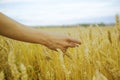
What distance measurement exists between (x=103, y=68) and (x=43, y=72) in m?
0.32

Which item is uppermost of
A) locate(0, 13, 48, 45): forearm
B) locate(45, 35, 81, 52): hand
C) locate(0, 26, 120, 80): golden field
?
locate(0, 13, 48, 45): forearm

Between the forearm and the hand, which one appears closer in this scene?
the forearm

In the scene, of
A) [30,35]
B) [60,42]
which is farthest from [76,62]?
[30,35]

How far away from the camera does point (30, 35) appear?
3.80ft

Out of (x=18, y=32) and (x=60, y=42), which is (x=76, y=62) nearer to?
(x=60, y=42)

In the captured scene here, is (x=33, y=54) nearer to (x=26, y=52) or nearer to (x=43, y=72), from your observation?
(x=26, y=52)

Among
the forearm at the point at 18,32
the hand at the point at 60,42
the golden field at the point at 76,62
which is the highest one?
the forearm at the point at 18,32

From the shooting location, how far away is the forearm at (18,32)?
107cm

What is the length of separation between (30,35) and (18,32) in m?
0.06

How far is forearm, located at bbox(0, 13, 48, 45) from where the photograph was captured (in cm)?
107

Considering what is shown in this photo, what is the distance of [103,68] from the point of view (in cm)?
116

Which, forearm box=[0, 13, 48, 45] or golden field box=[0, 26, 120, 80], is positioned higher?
forearm box=[0, 13, 48, 45]

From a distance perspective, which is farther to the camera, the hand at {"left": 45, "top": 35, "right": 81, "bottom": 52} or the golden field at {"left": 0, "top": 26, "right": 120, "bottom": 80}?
the hand at {"left": 45, "top": 35, "right": 81, "bottom": 52}

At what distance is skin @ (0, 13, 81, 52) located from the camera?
108cm
